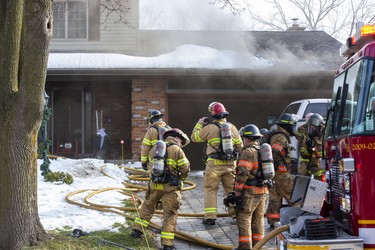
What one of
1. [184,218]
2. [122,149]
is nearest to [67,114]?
[122,149]

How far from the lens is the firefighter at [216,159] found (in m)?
7.62

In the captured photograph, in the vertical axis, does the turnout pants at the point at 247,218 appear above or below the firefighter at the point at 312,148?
below

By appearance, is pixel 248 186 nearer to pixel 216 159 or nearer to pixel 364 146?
pixel 216 159

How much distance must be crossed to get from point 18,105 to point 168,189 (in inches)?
83.6

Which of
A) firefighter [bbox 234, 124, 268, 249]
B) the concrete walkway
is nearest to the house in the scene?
the concrete walkway

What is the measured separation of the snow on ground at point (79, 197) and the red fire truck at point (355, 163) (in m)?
3.39

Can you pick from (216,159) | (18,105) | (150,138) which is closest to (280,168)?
(216,159)

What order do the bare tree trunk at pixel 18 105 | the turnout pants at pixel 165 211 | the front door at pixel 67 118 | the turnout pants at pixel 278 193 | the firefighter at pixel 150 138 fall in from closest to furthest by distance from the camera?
the bare tree trunk at pixel 18 105 → the turnout pants at pixel 165 211 → the turnout pants at pixel 278 193 → the firefighter at pixel 150 138 → the front door at pixel 67 118

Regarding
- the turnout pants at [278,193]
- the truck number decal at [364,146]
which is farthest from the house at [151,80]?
the truck number decal at [364,146]

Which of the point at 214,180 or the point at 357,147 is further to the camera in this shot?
the point at 214,180

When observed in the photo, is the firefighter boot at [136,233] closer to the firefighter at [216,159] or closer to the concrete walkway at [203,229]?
the concrete walkway at [203,229]

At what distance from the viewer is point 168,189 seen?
6.40 metres

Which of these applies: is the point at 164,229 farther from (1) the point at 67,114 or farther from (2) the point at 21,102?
(1) the point at 67,114

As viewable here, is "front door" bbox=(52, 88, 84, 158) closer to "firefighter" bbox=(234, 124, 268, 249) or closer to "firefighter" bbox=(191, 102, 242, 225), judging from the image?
"firefighter" bbox=(191, 102, 242, 225)
